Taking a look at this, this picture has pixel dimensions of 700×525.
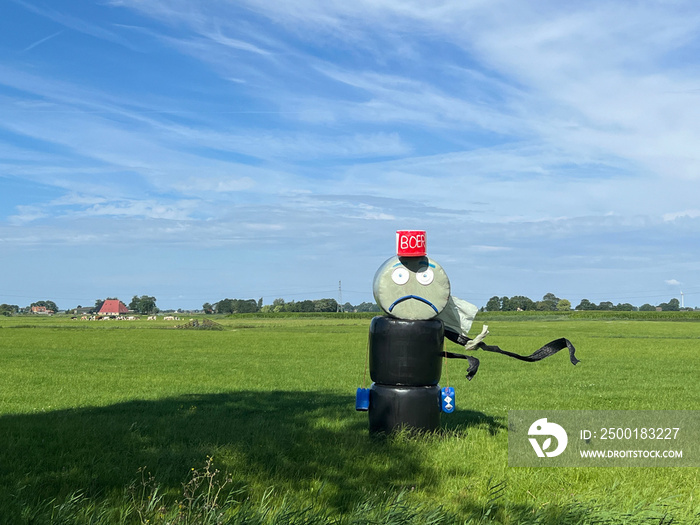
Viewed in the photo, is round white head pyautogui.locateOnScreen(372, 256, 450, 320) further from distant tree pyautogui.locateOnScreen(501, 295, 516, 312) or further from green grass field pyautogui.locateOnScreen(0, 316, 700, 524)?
distant tree pyautogui.locateOnScreen(501, 295, 516, 312)

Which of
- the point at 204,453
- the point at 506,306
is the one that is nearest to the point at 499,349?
the point at 204,453

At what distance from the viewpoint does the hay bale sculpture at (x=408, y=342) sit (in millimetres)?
9102

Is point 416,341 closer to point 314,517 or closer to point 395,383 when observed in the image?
point 395,383

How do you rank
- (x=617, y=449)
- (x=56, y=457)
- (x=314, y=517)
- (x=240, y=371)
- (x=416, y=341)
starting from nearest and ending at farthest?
(x=314, y=517), (x=56, y=457), (x=416, y=341), (x=617, y=449), (x=240, y=371)

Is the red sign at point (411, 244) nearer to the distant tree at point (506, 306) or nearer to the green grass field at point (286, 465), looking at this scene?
the green grass field at point (286, 465)

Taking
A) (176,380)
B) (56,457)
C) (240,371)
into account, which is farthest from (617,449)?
(240,371)

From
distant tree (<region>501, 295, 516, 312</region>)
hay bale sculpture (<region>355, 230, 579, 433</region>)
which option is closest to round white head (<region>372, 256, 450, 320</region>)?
hay bale sculpture (<region>355, 230, 579, 433</region>)

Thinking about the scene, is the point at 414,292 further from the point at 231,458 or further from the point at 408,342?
the point at 231,458

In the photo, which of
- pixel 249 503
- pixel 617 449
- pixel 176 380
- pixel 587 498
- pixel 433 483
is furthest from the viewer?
pixel 176 380

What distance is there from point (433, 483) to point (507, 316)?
12752 cm

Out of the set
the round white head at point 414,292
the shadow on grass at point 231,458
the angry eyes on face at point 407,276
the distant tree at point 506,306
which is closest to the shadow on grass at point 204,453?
the shadow on grass at point 231,458

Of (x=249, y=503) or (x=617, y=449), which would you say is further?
(x=617, y=449)

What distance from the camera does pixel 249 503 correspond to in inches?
255

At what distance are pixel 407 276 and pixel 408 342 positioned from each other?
996 millimetres
